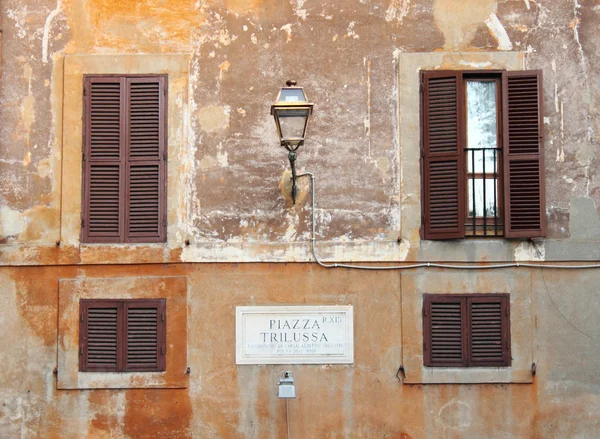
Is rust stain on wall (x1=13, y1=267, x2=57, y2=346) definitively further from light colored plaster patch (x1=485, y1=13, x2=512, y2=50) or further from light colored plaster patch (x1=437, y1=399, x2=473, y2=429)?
light colored plaster patch (x1=485, y1=13, x2=512, y2=50)

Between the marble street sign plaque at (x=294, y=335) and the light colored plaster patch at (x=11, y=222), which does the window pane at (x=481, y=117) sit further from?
the light colored plaster patch at (x=11, y=222)

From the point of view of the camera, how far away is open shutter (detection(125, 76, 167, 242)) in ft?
33.7

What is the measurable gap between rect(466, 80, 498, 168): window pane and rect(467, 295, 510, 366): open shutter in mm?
1486

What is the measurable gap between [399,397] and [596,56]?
4410mm

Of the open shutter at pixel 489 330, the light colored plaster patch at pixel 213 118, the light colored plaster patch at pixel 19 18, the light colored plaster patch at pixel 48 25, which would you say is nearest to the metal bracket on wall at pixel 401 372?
the open shutter at pixel 489 330

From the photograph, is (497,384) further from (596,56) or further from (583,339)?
(596,56)

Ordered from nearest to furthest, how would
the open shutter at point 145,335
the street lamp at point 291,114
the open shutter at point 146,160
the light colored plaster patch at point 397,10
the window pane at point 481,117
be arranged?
the street lamp at point 291,114 < the open shutter at point 145,335 < the open shutter at point 146,160 < the window pane at point 481,117 < the light colored plaster patch at point 397,10

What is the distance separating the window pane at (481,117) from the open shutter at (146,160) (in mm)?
3441

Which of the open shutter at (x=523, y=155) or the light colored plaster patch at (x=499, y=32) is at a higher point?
the light colored plaster patch at (x=499, y=32)

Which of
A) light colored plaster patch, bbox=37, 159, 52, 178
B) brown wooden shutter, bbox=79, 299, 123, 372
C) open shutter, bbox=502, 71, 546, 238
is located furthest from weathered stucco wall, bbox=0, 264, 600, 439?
light colored plaster patch, bbox=37, 159, 52, 178

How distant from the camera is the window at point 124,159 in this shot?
404 inches

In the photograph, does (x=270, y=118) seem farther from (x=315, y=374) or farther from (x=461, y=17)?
(x=315, y=374)

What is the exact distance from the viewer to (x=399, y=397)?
1008cm

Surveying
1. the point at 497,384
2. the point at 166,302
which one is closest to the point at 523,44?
the point at 497,384
